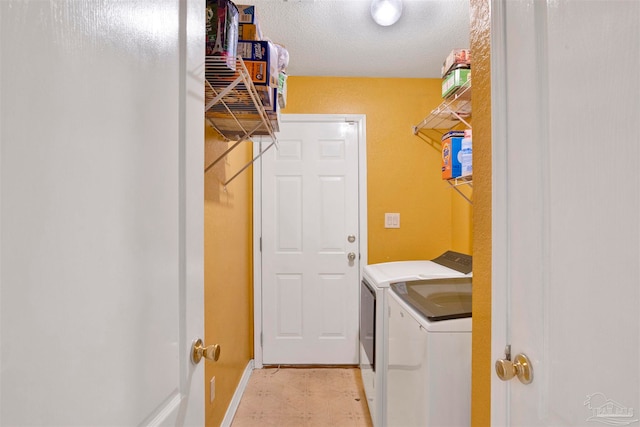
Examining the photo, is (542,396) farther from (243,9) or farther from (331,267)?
(331,267)

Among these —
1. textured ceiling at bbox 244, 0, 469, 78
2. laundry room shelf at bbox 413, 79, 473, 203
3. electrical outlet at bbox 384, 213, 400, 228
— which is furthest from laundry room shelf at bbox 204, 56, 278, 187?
electrical outlet at bbox 384, 213, 400, 228

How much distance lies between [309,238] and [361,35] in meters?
1.51

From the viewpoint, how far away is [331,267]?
2.74 meters

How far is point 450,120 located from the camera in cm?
254

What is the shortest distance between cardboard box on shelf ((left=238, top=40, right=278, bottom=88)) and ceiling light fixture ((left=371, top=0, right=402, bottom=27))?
0.88m

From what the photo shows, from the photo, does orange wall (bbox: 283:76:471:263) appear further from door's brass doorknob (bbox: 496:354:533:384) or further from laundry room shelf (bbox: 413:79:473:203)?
door's brass doorknob (bbox: 496:354:533:384)

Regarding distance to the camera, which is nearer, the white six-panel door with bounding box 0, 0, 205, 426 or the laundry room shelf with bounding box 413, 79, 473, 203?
the white six-panel door with bounding box 0, 0, 205, 426

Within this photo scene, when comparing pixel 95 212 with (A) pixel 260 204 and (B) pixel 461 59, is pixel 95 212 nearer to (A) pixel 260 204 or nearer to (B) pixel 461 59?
(B) pixel 461 59

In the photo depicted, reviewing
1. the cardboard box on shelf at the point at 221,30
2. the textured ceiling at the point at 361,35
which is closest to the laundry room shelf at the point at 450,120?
the textured ceiling at the point at 361,35

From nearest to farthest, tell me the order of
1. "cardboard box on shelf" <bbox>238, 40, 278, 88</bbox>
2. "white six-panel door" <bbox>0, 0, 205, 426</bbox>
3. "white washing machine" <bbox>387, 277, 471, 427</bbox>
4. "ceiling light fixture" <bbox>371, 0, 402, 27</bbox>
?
"white six-panel door" <bbox>0, 0, 205, 426</bbox> → "white washing machine" <bbox>387, 277, 471, 427</bbox> → "cardboard box on shelf" <bbox>238, 40, 278, 88</bbox> → "ceiling light fixture" <bbox>371, 0, 402, 27</bbox>

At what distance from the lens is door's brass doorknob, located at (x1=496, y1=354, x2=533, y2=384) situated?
634mm

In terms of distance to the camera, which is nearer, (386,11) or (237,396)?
(386,11)

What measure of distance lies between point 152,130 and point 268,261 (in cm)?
221

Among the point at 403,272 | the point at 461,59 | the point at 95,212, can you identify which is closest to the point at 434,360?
the point at 403,272
